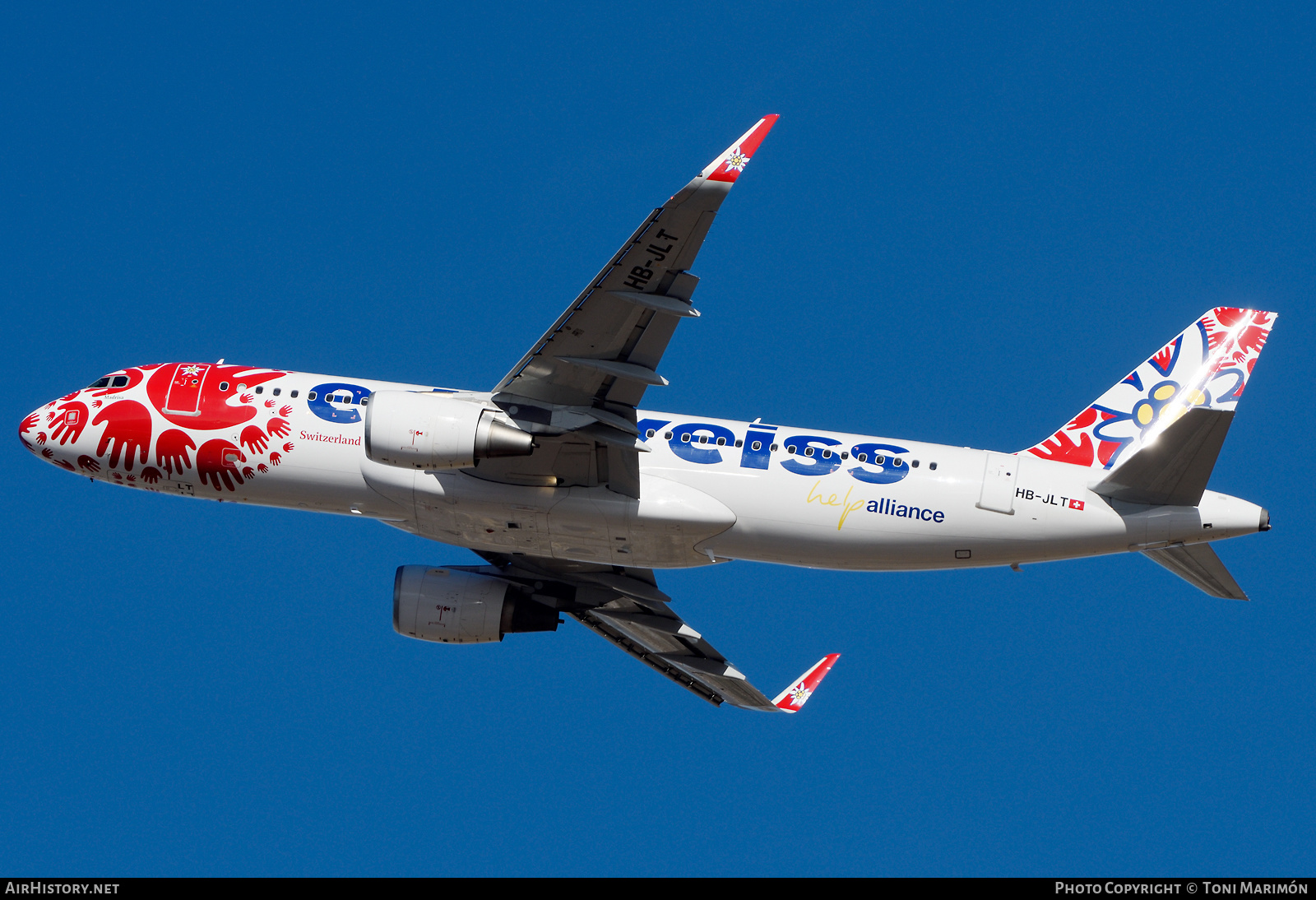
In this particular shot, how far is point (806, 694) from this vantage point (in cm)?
3978

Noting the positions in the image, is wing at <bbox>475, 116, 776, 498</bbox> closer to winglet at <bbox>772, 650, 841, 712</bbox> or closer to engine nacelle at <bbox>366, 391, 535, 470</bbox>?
engine nacelle at <bbox>366, 391, 535, 470</bbox>

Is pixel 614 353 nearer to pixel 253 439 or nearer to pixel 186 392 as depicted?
pixel 253 439

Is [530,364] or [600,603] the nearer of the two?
[530,364]

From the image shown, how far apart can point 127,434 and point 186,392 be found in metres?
1.68

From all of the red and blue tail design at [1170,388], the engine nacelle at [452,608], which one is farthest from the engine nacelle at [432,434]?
the red and blue tail design at [1170,388]

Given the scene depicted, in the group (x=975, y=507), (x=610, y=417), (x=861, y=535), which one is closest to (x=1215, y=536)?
(x=975, y=507)

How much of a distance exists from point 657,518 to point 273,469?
915cm

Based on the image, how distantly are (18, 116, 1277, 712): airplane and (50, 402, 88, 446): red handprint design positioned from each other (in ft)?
0.17

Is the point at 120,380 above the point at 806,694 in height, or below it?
above

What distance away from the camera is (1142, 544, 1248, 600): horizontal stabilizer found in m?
31.2
